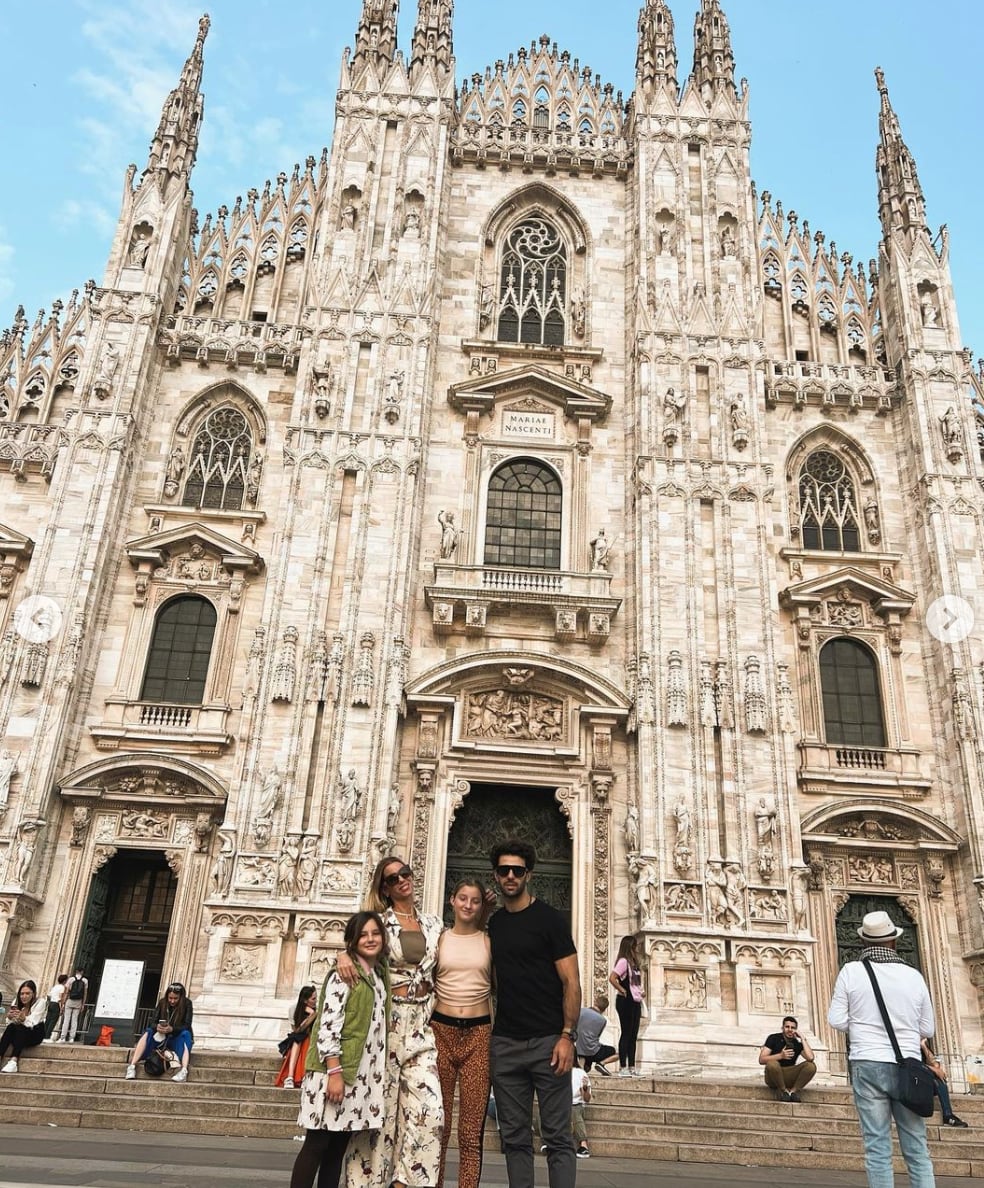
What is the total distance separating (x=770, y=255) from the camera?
23.3 m

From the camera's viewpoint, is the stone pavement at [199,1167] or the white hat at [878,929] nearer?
the white hat at [878,929]

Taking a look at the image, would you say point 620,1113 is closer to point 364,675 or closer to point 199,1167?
point 199,1167

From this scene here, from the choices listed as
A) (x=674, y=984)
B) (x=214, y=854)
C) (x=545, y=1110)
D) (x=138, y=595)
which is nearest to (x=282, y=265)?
(x=138, y=595)

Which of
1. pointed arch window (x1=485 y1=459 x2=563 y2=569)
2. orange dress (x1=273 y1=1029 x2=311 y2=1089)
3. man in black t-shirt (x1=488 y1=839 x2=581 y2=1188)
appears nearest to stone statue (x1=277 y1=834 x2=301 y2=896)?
orange dress (x1=273 y1=1029 x2=311 y2=1089)

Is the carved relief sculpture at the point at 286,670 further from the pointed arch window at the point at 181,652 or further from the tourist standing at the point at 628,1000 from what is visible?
the tourist standing at the point at 628,1000

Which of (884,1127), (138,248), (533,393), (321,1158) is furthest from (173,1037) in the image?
(138,248)

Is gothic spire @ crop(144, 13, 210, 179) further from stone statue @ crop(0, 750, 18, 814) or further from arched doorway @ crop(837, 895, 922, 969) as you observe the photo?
arched doorway @ crop(837, 895, 922, 969)

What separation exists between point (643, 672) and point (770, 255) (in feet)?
35.8

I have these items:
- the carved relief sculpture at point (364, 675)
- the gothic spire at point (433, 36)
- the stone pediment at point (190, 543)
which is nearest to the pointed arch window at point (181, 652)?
the stone pediment at point (190, 543)

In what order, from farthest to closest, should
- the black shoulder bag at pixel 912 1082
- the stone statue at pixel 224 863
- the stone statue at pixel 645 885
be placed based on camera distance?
the stone statue at pixel 645 885, the stone statue at pixel 224 863, the black shoulder bag at pixel 912 1082

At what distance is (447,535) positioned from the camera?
64.5 feet

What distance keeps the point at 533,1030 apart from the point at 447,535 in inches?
577

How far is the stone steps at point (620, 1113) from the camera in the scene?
10.3 m

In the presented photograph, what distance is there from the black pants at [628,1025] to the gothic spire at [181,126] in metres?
19.2
